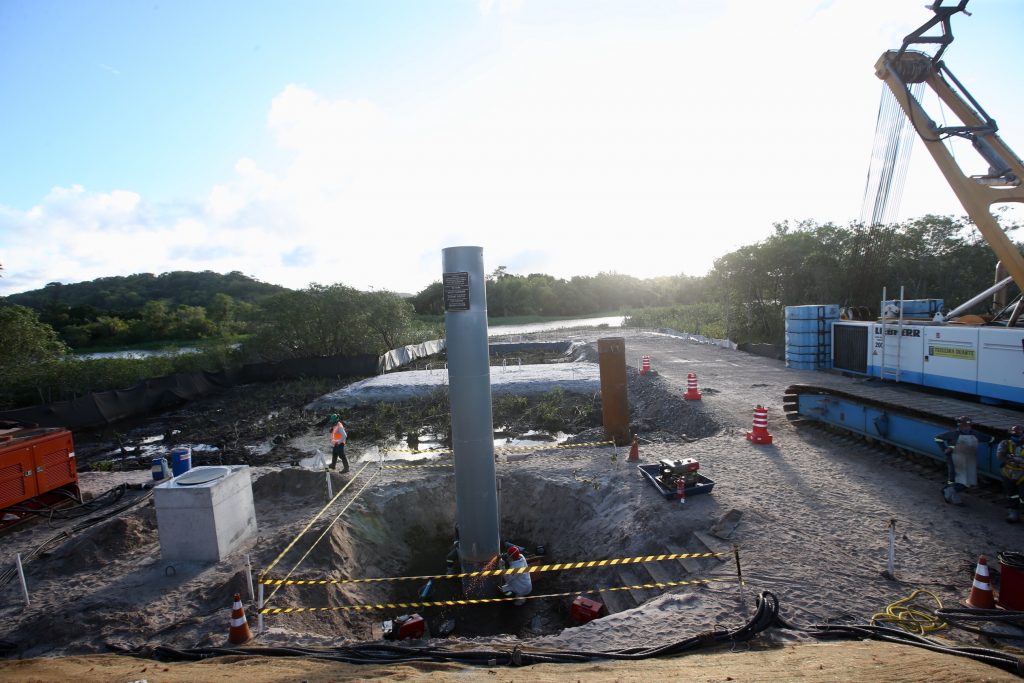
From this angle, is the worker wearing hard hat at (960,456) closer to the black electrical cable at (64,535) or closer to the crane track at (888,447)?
the crane track at (888,447)

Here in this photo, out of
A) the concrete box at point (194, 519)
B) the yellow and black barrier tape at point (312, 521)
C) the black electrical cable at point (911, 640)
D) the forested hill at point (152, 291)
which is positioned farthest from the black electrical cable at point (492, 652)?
the forested hill at point (152, 291)

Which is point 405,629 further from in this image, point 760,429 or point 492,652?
point 760,429

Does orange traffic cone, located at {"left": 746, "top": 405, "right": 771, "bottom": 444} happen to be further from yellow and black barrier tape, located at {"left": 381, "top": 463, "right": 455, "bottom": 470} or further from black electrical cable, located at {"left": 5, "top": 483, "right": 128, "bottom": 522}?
black electrical cable, located at {"left": 5, "top": 483, "right": 128, "bottom": 522}

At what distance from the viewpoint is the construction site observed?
487cm

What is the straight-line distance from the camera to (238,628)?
5379mm

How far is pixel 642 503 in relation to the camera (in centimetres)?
833

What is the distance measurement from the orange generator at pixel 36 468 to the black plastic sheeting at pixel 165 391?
372cm

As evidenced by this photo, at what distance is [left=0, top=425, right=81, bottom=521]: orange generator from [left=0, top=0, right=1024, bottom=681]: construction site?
1.9 inches

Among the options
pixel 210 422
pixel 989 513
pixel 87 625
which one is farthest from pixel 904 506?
pixel 210 422

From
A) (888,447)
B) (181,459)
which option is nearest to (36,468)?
(181,459)

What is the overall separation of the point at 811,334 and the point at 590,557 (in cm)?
1517

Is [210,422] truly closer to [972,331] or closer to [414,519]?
[414,519]

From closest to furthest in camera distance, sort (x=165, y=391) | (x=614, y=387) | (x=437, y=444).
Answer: (x=614, y=387) < (x=437, y=444) < (x=165, y=391)

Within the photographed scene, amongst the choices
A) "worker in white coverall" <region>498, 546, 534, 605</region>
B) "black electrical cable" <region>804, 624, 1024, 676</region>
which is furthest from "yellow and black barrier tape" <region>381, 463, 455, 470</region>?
"black electrical cable" <region>804, 624, 1024, 676</region>
